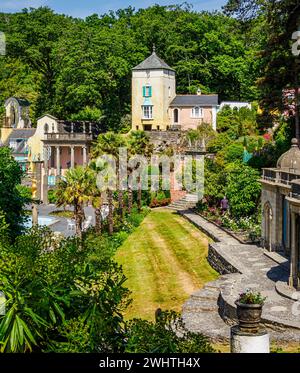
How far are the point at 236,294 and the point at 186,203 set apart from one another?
94.2 feet

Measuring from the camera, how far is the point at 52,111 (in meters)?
77.6

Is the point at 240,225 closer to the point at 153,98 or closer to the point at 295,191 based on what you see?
the point at 295,191

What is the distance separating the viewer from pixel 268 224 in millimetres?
35562

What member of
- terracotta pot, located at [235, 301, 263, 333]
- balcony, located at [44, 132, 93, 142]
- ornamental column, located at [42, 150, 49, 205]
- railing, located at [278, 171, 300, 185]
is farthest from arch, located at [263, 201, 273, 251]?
balcony, located at [44, 132, 93, 142]

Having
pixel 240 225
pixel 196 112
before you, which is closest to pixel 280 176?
pixel 240 225

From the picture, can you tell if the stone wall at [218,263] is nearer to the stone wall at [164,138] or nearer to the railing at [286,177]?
the railing at [286,177]

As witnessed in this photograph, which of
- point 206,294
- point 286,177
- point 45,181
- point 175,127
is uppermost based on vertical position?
point 175,127

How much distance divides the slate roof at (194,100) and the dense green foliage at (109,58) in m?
5.40

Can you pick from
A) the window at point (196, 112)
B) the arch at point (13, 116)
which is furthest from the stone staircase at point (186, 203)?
the arch at point (13, 116)

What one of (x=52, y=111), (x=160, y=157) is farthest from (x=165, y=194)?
(x=52, y=111)

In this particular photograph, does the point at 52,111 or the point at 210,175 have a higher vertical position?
the point at 52,111

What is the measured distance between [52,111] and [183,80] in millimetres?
14766

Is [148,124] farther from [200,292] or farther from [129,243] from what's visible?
[200,292]

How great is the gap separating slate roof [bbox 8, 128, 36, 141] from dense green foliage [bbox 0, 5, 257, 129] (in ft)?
12.7
